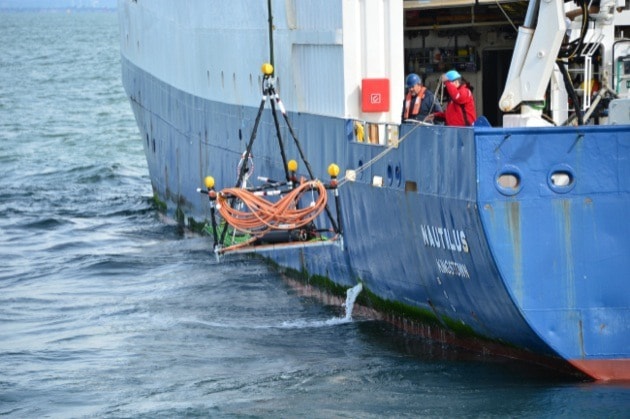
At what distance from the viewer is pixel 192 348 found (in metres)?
15.9

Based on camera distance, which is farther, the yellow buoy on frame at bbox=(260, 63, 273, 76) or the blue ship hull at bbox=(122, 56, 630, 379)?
the yellow buoy on frame at bbox=(260, 63, 273, 76)

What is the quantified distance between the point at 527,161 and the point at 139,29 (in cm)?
2118

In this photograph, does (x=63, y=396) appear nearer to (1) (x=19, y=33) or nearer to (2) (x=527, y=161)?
(2) (x=527, y=161)

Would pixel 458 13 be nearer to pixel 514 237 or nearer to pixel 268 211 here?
pixel 268 211

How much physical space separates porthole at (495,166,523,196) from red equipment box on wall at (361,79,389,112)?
3483mm

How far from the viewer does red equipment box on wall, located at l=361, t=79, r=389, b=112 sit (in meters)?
16.1

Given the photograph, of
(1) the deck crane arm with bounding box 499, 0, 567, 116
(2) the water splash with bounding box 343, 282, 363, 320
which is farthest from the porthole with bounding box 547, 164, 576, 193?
(2) the water splash with bounding box 343, 282, 363, 320

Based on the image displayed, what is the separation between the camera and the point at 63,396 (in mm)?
14094

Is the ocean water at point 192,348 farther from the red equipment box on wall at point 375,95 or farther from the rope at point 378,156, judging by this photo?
the red equipment box on wall at point 375,95

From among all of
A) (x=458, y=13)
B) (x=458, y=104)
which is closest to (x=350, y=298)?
(x=458, y=104)

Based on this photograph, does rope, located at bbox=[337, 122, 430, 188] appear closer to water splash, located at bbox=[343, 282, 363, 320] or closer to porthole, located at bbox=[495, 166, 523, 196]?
water splash, located at bbox=[343, 282, 363, 320]

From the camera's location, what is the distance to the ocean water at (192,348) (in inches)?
517

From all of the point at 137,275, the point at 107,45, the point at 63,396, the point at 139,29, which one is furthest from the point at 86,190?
the point at 107,45

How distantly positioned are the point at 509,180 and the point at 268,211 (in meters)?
2.88
